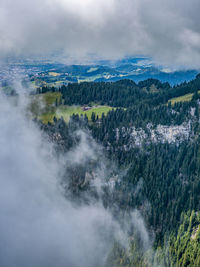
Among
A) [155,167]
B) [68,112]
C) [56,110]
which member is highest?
[56,110]

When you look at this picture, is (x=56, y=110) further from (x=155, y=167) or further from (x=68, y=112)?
(x=155, y=167)

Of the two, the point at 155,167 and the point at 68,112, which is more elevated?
the point at 68,112

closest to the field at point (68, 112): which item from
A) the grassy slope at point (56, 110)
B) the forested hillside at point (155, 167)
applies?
the grassy slope at point (56, 110)

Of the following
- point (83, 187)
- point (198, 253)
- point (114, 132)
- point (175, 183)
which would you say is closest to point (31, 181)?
point (83, 187)

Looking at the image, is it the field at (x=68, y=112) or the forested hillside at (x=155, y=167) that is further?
the field at (x=68, y=112)

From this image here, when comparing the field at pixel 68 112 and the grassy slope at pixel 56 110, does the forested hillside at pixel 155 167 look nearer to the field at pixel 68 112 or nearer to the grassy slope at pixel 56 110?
the field at pixel 68 112

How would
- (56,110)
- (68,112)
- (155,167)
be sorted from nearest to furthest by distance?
(155,167) < (68,112) < (56,110)

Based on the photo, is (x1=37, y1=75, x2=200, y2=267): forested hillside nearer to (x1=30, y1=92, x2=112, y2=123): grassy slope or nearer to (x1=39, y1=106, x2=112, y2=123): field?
(x1=39, y1=106, x2=112, y2=123): field

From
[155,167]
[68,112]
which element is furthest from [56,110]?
[155,167]
